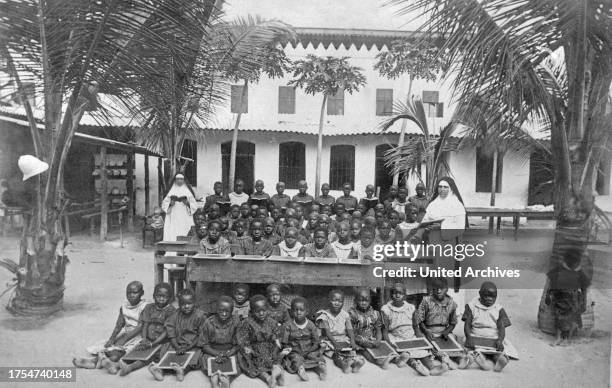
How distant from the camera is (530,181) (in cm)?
521

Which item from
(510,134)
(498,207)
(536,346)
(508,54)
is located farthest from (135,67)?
(498,207)

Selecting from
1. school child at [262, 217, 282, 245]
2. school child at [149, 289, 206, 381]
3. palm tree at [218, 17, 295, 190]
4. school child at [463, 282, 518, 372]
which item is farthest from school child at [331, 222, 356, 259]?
palm tree at [218, 17, 295, 190]

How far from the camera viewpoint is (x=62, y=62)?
3.25 metres

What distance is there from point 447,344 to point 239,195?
119 inches

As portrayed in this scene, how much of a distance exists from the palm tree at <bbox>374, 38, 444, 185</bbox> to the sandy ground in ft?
5.48

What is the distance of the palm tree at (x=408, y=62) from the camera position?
4195mm

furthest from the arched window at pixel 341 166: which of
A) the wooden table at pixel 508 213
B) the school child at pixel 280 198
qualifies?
the wooden table at pixel 508 213

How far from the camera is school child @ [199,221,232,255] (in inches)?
169

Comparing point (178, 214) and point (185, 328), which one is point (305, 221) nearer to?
point (178, 214)

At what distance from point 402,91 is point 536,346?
2.50 meters

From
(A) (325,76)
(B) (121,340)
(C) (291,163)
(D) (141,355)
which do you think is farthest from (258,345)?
(A) (325,76)

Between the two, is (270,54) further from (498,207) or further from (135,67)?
(498,207)

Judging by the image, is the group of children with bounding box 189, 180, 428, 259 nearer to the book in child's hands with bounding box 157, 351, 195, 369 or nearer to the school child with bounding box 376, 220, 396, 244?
the school child with bounding box 376, 220, 396, 244

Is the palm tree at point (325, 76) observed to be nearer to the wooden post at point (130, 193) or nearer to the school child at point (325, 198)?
the school child at point (325, 198)
